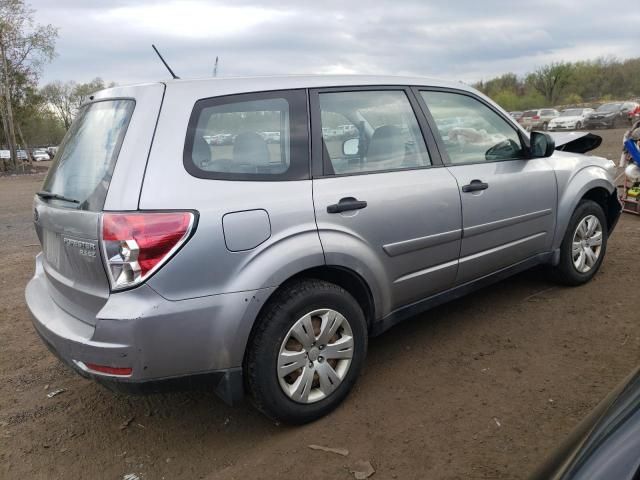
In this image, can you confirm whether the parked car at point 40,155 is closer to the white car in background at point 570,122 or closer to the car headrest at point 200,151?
the white car in background at point 570,122

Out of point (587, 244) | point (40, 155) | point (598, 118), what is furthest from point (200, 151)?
point (40, 155)

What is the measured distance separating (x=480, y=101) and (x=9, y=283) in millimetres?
5146

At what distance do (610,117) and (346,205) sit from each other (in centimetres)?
3245

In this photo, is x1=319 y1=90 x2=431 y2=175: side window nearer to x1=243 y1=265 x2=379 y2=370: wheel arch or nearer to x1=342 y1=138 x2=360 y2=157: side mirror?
x1=342 y1=138 x2=360 y2=157: side mirror

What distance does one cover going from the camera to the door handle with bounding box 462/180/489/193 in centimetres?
350

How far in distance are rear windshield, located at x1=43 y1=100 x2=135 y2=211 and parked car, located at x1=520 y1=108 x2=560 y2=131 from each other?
36.4 meters

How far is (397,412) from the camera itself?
117 inches

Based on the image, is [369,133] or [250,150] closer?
[250,150]

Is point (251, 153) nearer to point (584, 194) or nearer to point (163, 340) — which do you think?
point (163, 340)

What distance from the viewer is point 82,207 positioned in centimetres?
254

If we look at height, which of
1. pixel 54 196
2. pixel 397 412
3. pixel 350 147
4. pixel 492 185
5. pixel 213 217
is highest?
pixel 350 147

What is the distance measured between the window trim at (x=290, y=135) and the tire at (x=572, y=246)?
259cm

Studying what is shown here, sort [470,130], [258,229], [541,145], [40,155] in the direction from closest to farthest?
[258,229] → [470,130] → [541,145] → [40,155]

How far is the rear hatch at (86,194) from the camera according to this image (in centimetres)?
243
